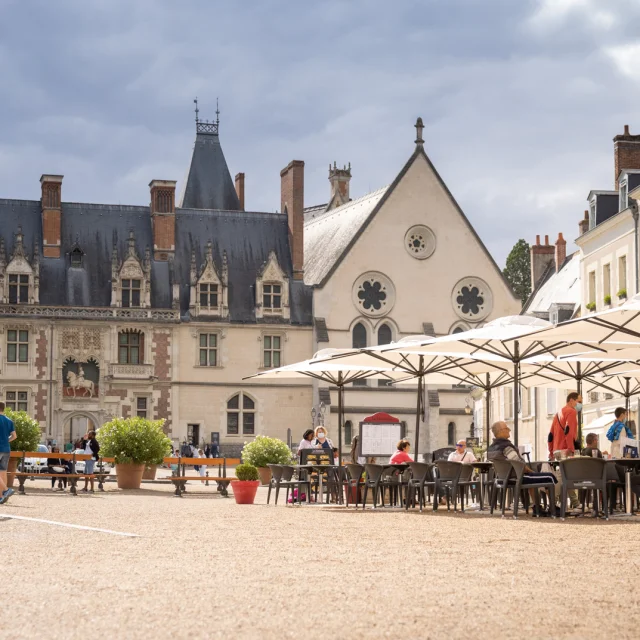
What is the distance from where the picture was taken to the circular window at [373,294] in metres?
53.4

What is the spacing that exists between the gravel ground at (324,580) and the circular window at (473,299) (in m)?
37.8

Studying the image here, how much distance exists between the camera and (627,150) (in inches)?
1660

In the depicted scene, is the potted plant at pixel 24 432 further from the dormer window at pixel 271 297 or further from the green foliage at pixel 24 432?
the dormer window at pixel 271 297

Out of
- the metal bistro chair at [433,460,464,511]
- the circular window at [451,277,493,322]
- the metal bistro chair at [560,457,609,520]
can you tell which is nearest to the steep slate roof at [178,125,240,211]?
the circular window at [451,277,493,322]

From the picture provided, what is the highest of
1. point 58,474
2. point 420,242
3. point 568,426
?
point 420,242

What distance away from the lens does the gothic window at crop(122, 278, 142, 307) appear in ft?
172

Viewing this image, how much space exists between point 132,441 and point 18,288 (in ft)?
76.3

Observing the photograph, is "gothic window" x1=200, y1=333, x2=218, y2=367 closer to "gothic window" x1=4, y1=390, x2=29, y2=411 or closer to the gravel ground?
"gothic window" x1=4, y1=390, x2=29, y2=411

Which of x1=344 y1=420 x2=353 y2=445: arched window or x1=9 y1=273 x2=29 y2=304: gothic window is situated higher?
x1=9 y1=273 x2=29 y2=304: gothic window

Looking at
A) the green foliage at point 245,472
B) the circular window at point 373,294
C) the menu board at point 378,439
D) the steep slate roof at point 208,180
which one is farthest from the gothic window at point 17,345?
the green foliage at point 245,472

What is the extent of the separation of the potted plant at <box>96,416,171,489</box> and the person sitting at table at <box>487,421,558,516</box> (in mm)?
13361

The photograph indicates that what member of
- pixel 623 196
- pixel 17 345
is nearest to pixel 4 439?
pixel 623 196

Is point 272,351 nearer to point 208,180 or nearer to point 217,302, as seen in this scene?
point 217,302

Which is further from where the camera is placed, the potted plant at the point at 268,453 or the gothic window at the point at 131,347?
the gothic window at the point at 131,347
